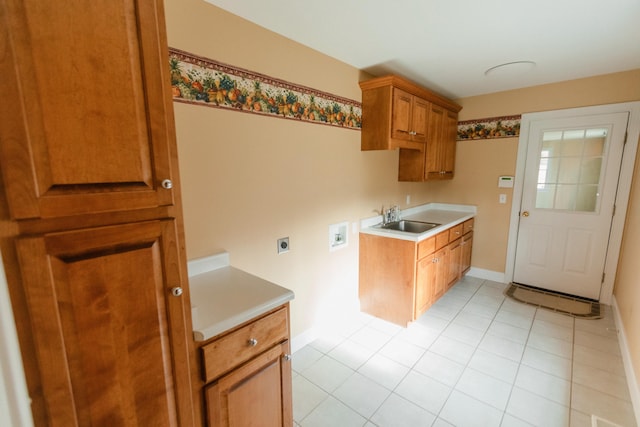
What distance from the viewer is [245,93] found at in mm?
1710

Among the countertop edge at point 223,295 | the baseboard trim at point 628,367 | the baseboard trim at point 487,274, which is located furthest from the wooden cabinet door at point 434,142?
the countertop edge at point 223,295

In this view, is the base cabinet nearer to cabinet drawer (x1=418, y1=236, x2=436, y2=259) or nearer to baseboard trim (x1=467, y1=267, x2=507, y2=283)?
cabinet drawer (x1=418, y1=236, x2=436, y2=259)

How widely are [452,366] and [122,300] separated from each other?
7.25ft

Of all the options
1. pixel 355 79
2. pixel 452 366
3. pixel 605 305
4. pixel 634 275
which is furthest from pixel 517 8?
pixel 605 305

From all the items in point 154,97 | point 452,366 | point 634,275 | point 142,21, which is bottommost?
point 452,366

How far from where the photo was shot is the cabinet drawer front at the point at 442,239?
278cm

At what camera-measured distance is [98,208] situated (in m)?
0.74

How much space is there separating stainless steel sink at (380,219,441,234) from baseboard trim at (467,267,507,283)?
1306 mm

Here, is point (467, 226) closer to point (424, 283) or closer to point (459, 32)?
point (424, 283)

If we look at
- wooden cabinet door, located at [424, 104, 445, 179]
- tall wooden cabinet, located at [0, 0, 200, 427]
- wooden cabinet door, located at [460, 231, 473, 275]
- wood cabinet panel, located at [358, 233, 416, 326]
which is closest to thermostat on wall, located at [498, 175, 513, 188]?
wooden cabinet door, located at [460, 231, 473, 275]

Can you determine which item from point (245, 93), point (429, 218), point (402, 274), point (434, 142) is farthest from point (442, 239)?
point (245, 93)

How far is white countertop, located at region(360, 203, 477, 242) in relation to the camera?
2.54 metres

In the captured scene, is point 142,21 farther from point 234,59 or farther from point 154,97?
point 234,59

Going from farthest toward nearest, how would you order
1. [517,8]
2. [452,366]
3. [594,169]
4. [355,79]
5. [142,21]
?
[594,169] < [355,79] < [452,366] < [517,8] < [142,21]
